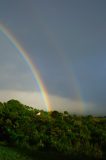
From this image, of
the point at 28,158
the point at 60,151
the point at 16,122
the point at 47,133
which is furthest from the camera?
the point at 16,122

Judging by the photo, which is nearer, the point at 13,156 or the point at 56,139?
the point at 13,156

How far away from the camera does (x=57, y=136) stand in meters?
19.4

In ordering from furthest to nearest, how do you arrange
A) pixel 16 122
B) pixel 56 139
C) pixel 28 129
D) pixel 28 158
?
pixel 16 122, pixel 28 129, pixel 56 139, pixel 28 158

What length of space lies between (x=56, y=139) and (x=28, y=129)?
416 cm

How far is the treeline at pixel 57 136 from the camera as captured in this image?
16.8 m

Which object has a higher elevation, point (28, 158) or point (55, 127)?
point (55, 127)

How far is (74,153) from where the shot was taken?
16.1 meters

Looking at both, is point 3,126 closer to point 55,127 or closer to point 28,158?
point 55,127

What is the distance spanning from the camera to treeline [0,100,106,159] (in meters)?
16.8

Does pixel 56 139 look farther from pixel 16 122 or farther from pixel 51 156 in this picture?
pixel 16 122

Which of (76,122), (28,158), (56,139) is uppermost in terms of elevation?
(76,122)

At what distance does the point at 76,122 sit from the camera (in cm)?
2195

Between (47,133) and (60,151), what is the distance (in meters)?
3.45

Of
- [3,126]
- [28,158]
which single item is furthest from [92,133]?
[3,126]
